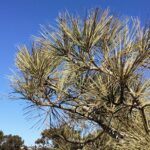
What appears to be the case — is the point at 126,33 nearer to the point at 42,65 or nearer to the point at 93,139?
the point at 42,65

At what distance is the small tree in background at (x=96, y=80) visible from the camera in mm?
3344

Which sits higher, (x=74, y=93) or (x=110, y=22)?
(x=110, y=22)

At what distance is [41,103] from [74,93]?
31 centimetres

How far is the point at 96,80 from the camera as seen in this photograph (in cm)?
399

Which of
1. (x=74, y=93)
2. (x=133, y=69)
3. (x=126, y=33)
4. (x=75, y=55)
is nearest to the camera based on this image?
(x=133, y=69)

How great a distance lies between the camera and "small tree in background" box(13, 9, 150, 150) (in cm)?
334

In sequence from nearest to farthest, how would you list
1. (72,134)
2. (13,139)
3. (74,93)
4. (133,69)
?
(133,69)
(74,93)
(72,134)
(13,139)

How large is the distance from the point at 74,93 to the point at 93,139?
1.57 feet

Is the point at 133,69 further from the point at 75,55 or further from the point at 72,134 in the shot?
the point at 72,134

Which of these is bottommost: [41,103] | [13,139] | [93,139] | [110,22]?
[93,139]

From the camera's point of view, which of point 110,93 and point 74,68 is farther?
point 74,68

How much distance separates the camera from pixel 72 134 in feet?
15.3

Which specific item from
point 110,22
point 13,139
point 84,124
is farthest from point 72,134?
point 13,139

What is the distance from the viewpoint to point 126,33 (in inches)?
139
